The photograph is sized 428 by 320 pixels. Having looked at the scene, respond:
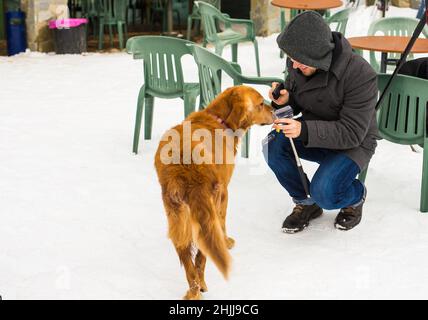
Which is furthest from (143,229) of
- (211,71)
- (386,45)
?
(386,45)

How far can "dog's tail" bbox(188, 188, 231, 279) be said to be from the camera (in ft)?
9.26

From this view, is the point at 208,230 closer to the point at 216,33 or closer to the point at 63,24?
the point at 216,33

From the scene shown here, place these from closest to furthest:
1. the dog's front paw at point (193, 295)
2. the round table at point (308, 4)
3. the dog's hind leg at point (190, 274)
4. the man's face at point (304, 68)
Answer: the dog's hind leg at point (190, 274) → the dog's front paw at point (193, 295) → the man's face at point (304, 68) → the round table at point (308, 4)

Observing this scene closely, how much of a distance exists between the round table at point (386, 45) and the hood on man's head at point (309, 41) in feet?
6.32

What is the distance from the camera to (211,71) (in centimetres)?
485

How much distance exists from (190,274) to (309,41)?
130 centimetres

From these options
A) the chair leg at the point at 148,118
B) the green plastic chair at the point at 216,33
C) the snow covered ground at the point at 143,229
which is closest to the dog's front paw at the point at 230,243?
the snow covered ground at the point at 143,229

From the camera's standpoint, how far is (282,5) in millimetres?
8273

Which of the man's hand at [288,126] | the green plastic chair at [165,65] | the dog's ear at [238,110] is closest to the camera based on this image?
the dog's ear at [238,110]

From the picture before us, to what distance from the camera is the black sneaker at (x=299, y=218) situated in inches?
162

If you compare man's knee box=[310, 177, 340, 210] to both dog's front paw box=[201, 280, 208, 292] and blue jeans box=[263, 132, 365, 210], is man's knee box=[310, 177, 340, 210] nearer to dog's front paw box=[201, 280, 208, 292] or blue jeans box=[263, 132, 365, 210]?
blue jeans box=[263, 132, 365, 210]

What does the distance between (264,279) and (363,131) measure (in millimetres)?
932

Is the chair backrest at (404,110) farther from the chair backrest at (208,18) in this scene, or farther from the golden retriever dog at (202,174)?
the chair backrest at (208,18)

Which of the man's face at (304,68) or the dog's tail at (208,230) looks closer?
the dog's tail at (208,230)
